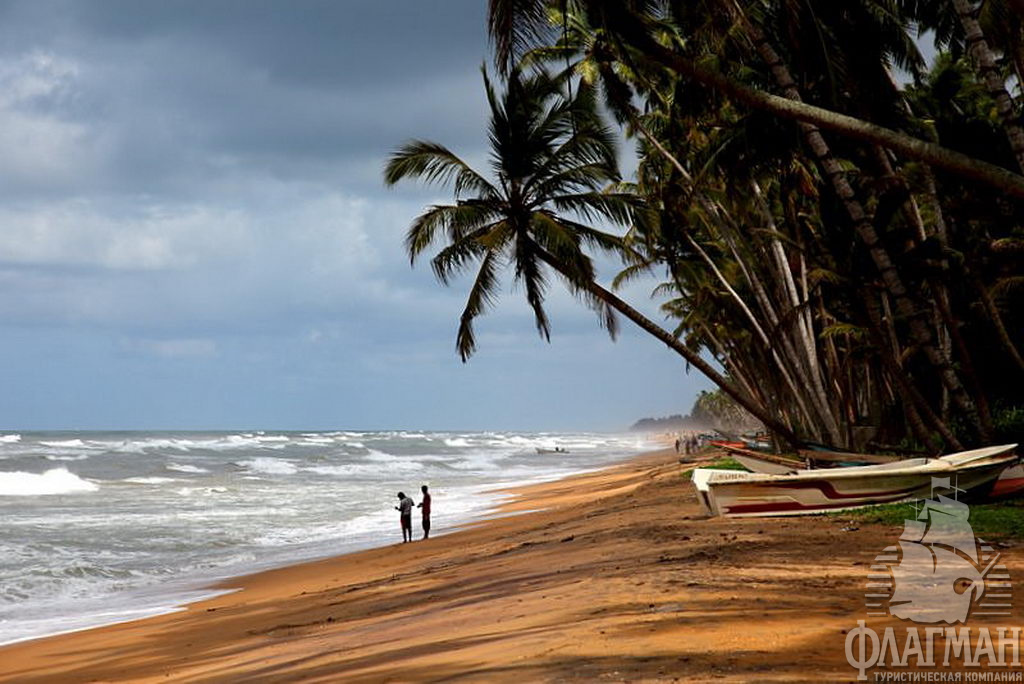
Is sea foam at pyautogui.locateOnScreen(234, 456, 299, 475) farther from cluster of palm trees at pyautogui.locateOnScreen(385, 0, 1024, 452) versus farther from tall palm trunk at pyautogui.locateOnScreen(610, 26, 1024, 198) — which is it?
tall palm trunk at pyautogui.locateOnScreen(610, 26, 1024, 198)

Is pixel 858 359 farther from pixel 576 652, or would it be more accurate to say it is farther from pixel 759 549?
pixel 576 652

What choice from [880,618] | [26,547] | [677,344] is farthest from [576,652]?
[26,547]

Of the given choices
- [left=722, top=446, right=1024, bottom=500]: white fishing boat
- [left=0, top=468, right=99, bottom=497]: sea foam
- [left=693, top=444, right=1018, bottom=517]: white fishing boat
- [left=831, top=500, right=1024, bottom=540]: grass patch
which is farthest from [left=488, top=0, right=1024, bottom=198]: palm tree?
[left=0, top=468, right=99, bottom=497]: sea foam

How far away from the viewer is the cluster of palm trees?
9.20 m

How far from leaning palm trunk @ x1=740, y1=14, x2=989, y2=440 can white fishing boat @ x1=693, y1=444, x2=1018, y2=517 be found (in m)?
0.71

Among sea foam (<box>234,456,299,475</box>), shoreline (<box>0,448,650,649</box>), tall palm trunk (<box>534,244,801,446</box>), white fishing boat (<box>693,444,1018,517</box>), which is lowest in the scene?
shoreline (<box>0,448,650,649</box>)

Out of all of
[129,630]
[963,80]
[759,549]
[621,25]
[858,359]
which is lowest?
[129,630]

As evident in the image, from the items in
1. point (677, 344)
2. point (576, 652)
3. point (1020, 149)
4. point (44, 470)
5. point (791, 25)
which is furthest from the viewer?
point (44, 470)

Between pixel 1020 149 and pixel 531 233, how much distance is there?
29.6 feet

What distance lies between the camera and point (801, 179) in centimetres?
1712

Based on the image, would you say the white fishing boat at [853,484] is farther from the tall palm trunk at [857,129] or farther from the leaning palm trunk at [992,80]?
the tall palm trunk at [857,129]

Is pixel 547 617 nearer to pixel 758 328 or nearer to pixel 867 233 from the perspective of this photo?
pixel 867 233

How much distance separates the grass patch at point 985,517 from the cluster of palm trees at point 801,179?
1.19m

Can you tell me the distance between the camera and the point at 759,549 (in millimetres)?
9648
